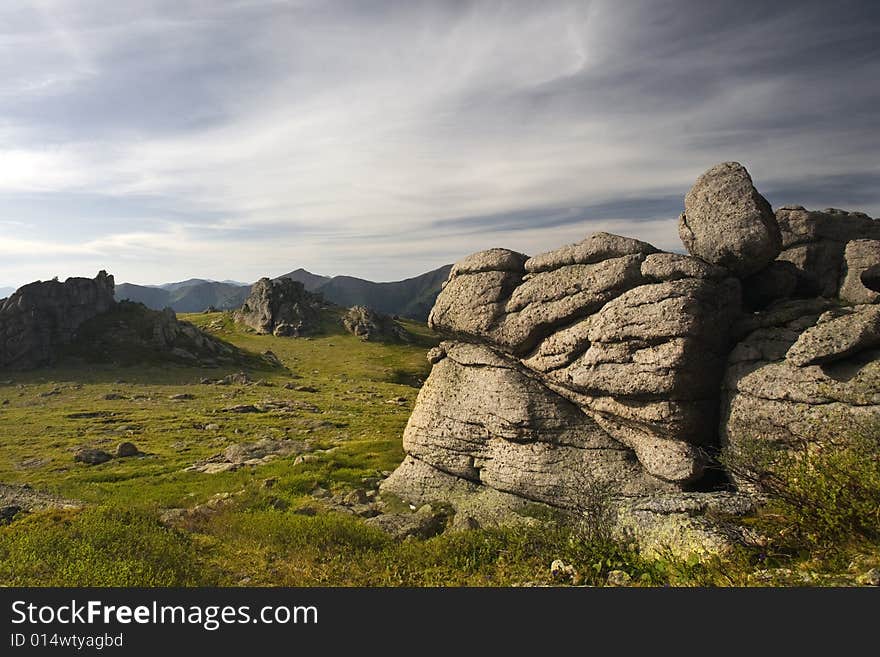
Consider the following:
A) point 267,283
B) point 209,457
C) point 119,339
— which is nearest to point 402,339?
point 267,283

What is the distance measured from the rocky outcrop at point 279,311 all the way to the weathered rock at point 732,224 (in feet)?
532

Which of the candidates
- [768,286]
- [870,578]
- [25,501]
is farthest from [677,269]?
[25,501]

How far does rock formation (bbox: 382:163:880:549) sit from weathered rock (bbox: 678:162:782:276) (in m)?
0.07

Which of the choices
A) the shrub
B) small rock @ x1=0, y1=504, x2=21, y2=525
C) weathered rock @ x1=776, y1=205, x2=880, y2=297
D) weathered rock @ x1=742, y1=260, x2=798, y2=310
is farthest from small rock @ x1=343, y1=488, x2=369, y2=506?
weathered rock @ x1=776, y1=205, x2=880, y2=297

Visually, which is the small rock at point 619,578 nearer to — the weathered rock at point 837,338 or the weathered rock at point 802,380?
the weathered rock at point 802,380

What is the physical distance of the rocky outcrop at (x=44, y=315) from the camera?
10038 centimetres

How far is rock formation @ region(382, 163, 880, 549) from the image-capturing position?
1928cm

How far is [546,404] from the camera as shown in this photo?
2622cm

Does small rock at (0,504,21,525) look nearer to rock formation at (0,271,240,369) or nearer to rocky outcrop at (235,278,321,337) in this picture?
rock formation at (0,271,240,369)

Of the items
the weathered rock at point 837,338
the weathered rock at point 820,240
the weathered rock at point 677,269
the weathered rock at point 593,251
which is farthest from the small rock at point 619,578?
the weathered rock at point 820,240

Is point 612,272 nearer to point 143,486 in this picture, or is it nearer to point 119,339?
point 143,486

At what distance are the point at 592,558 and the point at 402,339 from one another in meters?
167

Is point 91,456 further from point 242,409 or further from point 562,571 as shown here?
point 562,571

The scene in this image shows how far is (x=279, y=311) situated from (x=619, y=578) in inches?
7067
